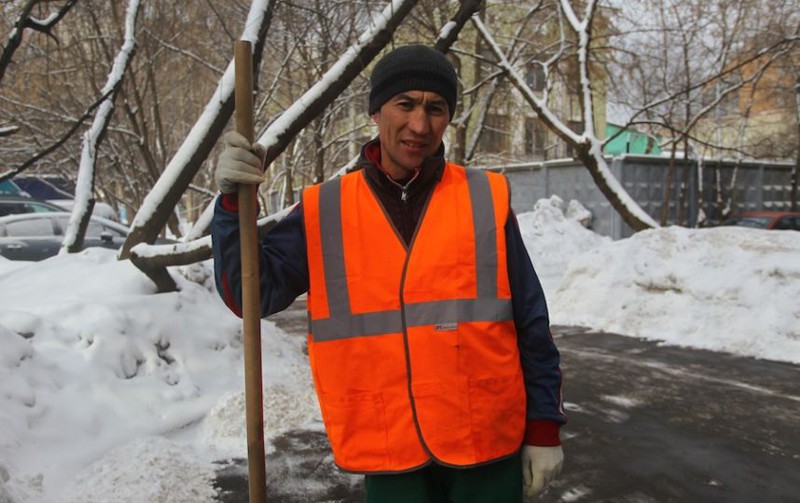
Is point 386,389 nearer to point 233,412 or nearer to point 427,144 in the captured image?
point 427,144

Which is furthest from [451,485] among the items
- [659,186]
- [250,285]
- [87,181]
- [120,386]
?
[659,186]

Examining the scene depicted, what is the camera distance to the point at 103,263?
22.8 feet

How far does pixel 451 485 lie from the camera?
6.45 feet

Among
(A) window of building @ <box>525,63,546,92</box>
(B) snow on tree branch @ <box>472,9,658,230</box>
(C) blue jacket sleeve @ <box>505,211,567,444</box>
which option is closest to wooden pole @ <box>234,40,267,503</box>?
(C) blue jacket sleeve @ <box>505,211,567,444</box>

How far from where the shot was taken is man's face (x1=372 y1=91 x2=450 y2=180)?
6.61ft

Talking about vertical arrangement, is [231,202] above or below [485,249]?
above

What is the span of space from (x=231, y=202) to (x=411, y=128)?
1.88 ft

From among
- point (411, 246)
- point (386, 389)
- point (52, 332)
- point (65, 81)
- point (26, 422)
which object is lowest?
point (26, 422)

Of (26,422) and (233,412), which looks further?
(233,412)

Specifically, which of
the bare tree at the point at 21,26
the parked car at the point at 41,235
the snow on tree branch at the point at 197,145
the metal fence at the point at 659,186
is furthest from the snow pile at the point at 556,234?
the bare tree at the point at 21,26

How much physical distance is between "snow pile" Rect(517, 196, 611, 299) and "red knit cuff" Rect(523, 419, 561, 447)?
13172 millimetres

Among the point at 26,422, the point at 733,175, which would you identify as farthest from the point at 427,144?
the point at 733,175

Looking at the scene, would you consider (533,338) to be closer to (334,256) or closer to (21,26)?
(334,256)

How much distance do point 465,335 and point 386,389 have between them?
0.26 metres
